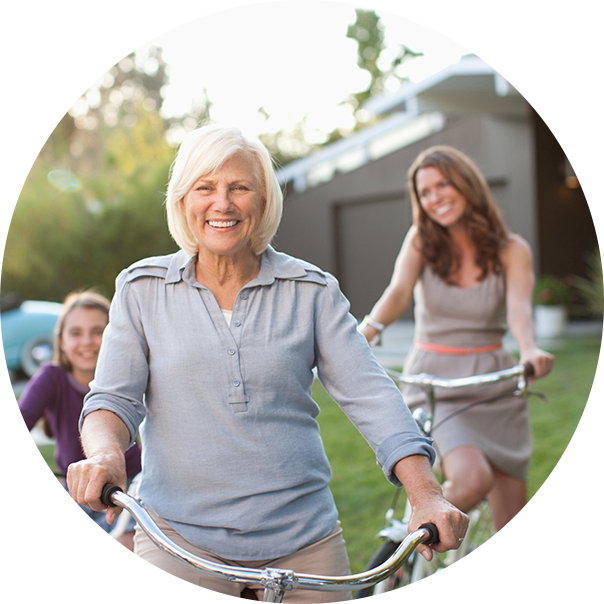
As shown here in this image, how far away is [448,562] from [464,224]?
131 cm

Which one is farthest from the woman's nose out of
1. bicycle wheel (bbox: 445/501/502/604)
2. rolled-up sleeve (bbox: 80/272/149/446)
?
bicycle wheel (bbox: 445/501/502/604)

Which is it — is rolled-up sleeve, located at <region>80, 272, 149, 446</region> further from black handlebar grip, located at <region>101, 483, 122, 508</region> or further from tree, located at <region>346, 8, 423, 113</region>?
tree, located at <region>346, 8, 423, 113</region>

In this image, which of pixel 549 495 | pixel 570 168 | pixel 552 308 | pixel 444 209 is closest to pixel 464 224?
pixel 444 209

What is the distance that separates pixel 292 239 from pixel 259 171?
16.7 m

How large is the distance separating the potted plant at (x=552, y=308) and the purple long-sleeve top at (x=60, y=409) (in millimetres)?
10366

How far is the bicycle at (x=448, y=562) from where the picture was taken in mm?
2311

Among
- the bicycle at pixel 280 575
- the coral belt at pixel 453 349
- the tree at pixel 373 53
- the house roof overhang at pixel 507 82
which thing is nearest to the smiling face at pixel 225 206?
the bicycle at pixel 280 575

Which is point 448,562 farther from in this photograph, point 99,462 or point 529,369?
point 99,462

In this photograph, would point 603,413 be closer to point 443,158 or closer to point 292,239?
point 443,158

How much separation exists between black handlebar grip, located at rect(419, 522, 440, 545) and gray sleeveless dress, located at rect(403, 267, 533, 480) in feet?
Result: 4.19

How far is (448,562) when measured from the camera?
279 cm

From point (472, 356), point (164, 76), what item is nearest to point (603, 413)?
A: point (472, 356)

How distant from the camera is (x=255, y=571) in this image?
1.32 m

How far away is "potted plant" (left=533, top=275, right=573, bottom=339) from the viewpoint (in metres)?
12.1
